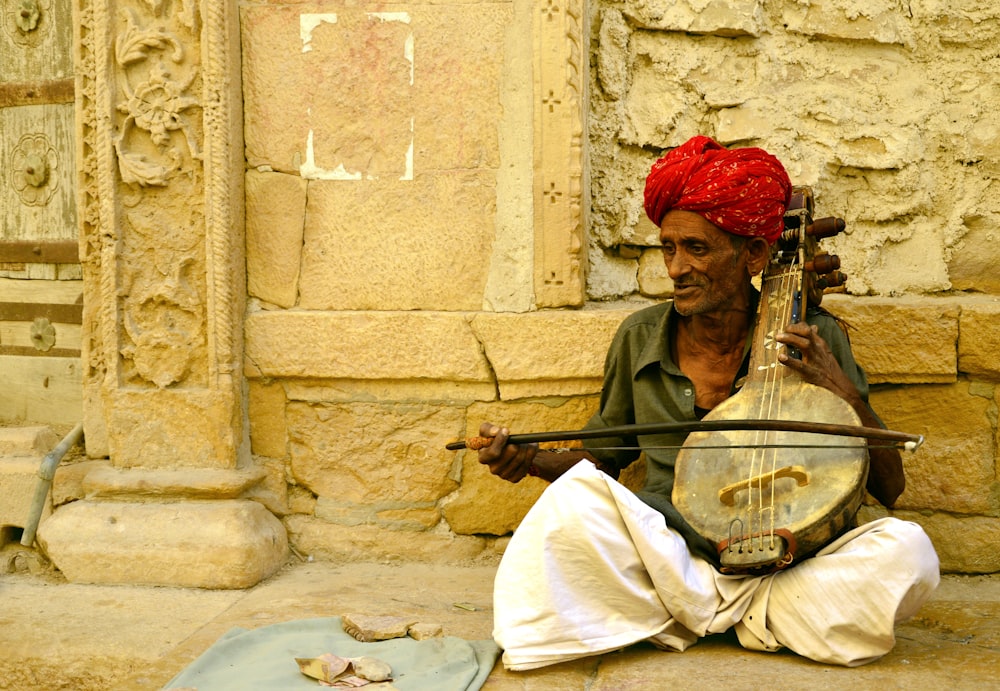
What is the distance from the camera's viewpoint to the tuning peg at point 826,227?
286 cm

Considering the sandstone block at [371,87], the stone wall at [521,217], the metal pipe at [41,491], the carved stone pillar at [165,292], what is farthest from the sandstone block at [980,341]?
the metal pipe at [41,491]

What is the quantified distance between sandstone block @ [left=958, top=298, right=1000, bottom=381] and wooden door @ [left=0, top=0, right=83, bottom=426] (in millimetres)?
3116

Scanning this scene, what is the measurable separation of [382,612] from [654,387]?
1047 millimetres

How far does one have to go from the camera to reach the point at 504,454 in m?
2.94

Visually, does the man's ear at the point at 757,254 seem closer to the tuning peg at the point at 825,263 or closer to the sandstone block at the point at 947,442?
the tuning peg at the point at 825,263

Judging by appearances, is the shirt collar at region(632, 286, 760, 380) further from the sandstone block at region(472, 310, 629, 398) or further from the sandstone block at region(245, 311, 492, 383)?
the sandstone block at region(245, 311, 492, 383)

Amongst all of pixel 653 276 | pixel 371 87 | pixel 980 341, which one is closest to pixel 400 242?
pixel 371 87

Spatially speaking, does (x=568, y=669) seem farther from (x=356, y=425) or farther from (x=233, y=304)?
(x=233, y=304)

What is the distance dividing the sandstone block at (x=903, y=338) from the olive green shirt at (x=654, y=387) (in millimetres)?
491

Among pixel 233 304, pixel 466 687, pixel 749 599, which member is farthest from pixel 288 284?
pixel 749 599

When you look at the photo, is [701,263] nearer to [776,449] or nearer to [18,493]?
[776,449]

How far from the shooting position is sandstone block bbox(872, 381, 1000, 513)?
344 centimetres

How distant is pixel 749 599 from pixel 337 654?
108 centimetres

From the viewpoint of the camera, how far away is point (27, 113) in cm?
408
